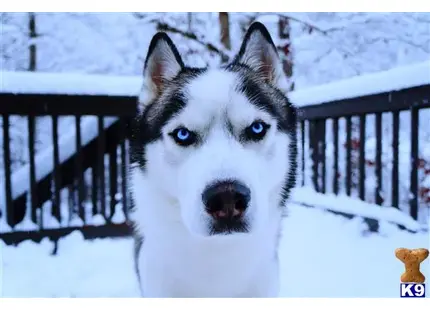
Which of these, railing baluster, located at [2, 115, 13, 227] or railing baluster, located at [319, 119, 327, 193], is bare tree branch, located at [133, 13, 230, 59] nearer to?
railing baluster, located at [319, 119, 327, 193]

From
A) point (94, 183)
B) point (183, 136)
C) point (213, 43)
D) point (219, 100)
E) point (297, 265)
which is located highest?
point (213, 43)

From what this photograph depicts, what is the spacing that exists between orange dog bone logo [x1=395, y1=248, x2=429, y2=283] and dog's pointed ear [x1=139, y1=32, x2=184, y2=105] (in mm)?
1094

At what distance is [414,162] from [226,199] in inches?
36.2

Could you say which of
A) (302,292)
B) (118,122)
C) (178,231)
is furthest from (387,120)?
(118,122)

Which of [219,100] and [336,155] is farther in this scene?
[336,155]

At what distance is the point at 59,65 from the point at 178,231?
0.82m

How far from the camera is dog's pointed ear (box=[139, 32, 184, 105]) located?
4.62 ft

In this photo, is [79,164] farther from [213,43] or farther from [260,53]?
[260,53]

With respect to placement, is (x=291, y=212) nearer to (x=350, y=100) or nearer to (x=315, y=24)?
(x=350, y=100)

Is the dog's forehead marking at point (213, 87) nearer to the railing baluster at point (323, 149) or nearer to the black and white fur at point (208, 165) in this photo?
the black and white fur at point (208, 165)

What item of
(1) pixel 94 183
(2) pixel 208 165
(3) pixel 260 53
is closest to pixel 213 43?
(3) pixel 260 53

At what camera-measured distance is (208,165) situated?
120cm

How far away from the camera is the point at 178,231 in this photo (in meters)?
1.43

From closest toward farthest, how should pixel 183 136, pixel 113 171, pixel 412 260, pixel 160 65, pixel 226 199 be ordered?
1. pixel 226 199
2. pixel 183 136
3. pixel 160 65
4. pixel 412 260
5. pixel 113 171
